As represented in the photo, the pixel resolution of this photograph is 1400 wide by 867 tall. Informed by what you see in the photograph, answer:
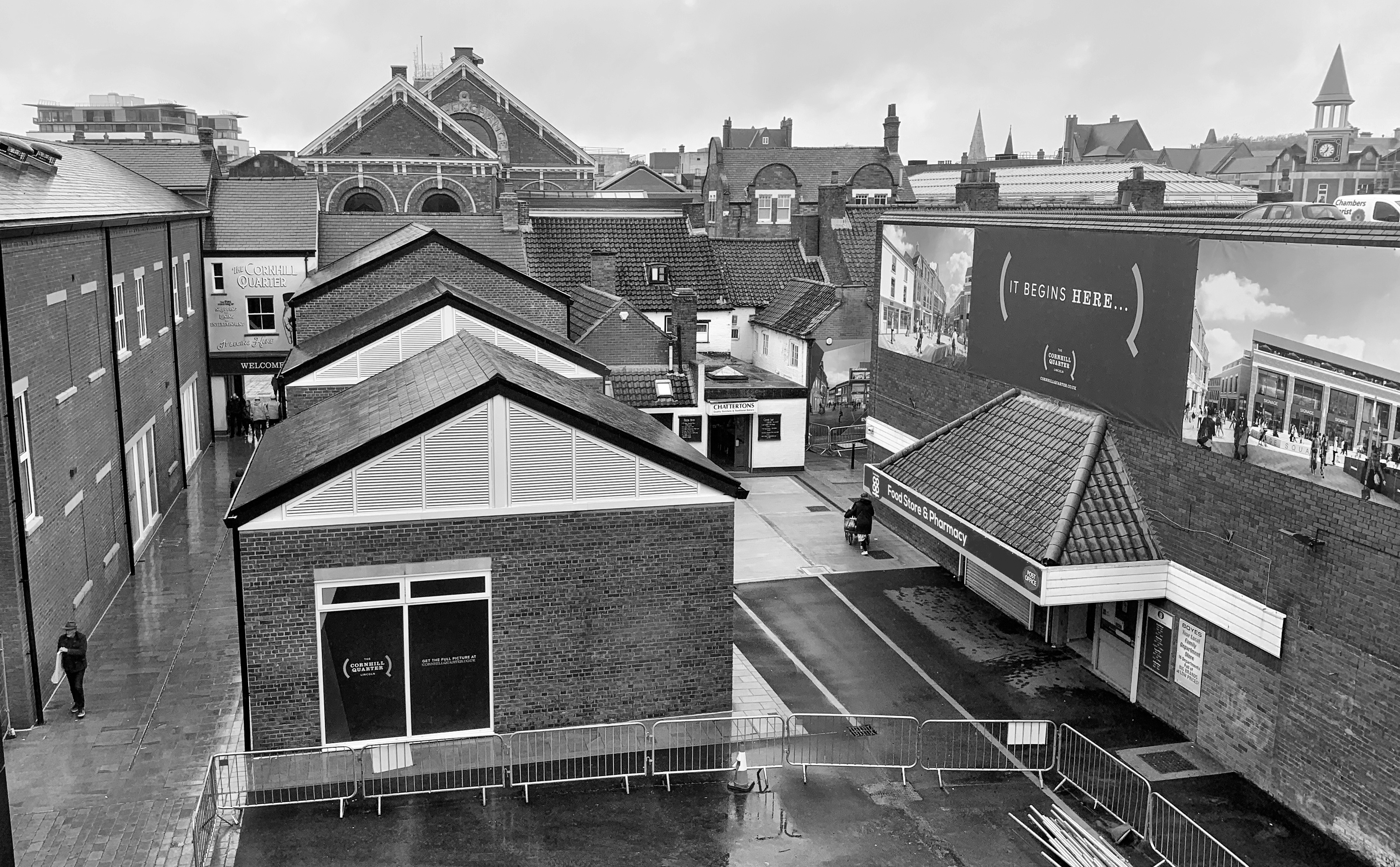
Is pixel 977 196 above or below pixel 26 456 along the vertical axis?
above

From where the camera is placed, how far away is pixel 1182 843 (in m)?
12.0

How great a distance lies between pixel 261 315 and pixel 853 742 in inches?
1029

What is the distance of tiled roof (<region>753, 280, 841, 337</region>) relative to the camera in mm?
33156

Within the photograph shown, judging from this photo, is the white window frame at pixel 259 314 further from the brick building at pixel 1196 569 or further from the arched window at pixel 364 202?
the brick building at pixel 1196 569

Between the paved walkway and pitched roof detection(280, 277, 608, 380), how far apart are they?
4.33 meters

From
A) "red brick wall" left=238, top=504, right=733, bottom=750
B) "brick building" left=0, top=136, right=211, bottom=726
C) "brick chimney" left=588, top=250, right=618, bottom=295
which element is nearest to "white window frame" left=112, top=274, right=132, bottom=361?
"brick building" left=0, top=136, right=211, bottom=726

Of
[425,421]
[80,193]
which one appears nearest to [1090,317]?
[425,421]

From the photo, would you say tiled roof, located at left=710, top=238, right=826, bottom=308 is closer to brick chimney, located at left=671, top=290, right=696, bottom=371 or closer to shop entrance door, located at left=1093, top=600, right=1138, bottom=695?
brick chimney, located at left=671, top=290, right=696, bottom=371

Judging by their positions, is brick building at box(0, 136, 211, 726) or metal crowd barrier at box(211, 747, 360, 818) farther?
brick building at box(0, 136, 211, 726)

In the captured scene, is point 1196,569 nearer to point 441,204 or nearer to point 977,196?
point 977,196

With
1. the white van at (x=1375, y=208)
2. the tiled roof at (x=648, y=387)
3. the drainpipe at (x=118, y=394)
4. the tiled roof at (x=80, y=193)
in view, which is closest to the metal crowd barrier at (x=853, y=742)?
the white van at (x=1375, y=208)

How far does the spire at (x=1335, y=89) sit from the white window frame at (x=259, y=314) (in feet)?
332

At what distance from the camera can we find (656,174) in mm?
67562

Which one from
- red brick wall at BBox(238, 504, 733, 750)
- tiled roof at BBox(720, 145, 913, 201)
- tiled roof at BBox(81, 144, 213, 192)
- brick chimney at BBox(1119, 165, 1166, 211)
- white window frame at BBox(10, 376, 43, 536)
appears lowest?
red brick wall at BBox(238, 504, 733, 750)
